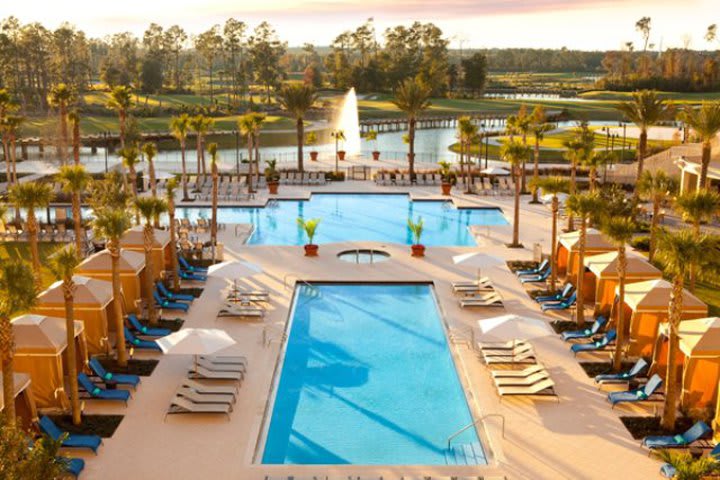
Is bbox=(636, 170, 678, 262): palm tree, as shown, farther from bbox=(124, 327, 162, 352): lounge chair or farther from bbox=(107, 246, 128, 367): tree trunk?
bbox=(107, 246, 128, 367): tree trunk

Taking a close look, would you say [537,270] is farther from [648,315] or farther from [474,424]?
[474,424]

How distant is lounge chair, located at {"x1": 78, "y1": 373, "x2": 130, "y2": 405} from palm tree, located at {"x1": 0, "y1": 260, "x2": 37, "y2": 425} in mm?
3347

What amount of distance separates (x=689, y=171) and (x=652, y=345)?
2076 centimetres

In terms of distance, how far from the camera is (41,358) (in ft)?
52.0

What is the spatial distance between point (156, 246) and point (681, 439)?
685 inches

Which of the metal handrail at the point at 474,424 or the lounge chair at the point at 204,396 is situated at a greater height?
the lounge chair at the point at 204,396

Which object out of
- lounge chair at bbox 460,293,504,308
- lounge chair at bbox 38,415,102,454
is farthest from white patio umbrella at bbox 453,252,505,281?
lounge chair at bbox 38,415,102,454

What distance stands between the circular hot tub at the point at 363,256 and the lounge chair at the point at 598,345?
1069 centimetres

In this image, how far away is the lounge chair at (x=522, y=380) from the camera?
55.4 ft

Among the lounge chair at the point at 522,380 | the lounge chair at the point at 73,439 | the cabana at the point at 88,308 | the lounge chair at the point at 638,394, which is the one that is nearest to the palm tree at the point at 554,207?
the lounge chair at the point at 522,380

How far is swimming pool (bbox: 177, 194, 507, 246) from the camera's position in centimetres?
3284

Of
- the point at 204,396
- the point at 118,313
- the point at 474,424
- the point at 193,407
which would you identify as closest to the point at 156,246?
the point at 118,313

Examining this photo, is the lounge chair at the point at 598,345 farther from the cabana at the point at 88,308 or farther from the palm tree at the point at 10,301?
the palm tree at the point at 10,301

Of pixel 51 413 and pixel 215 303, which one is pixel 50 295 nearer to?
pixel 51 413
